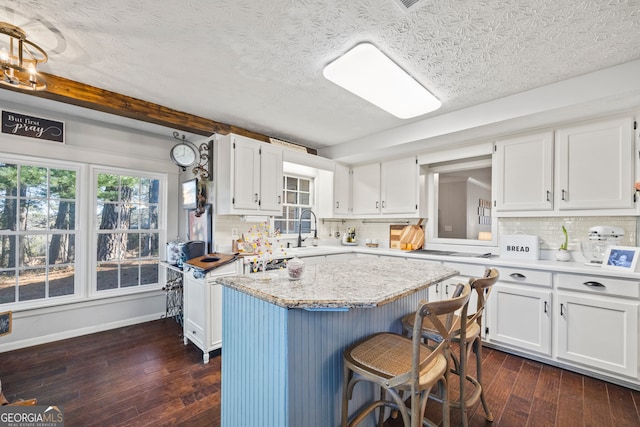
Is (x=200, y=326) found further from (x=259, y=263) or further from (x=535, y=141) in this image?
(x=535, y=141)

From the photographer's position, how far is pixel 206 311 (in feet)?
8.63

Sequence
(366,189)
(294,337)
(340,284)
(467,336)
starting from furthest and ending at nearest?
(366,189), (467,336), (340,284), (294,337)

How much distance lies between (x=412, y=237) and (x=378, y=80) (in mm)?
2458

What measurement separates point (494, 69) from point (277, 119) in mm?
2161

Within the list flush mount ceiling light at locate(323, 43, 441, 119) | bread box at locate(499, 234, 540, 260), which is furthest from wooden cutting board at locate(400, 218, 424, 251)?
flush mount ceiling light at locate(323, 43, 441, 119)

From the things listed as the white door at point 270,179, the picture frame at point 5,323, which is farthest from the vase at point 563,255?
the picture frame at point 5,323

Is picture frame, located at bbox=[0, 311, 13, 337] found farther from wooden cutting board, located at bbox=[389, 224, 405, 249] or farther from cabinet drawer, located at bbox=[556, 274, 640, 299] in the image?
cabinet drawer, located at bbox=[556, 274, 640, 299]

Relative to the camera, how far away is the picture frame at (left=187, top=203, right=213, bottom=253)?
3.39 m

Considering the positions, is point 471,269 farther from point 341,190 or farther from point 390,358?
point 341,190

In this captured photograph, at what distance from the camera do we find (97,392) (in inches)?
83.5

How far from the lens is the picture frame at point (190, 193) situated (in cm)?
349

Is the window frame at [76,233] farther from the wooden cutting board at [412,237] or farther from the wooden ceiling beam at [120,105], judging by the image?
the wooden cutting board at [412,237]

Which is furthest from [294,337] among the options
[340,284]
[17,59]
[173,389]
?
[17,59]

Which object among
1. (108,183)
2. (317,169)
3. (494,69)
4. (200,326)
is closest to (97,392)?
(200,326)
